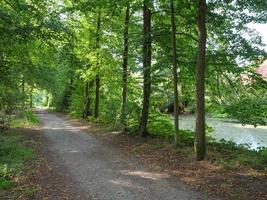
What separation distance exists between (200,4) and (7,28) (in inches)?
226

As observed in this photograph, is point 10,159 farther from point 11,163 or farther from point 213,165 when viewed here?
point 213,165

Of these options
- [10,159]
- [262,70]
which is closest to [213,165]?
[10,159]

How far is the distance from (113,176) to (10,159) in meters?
3.84

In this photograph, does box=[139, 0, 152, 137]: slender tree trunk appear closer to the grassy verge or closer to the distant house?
the distant house

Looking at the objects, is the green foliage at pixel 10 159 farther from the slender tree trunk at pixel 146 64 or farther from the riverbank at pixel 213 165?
the slender tree trunk at pixel 146 64

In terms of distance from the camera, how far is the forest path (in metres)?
8.38

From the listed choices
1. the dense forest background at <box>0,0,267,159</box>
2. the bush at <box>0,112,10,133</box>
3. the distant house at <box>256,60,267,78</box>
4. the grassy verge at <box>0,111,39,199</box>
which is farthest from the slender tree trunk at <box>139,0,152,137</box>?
the bush at <box>0,112,10,133</box>

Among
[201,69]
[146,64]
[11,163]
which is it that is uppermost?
[146,64]

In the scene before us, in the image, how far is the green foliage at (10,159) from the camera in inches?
373

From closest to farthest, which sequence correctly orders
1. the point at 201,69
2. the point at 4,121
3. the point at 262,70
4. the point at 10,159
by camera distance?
the point at 201,69 → the point at 10,159 → the point at 262,70 → the point at 4,121

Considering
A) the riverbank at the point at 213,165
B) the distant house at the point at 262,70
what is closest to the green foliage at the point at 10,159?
the riverbank at the point at 213,165

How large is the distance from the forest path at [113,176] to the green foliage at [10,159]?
4.04ft

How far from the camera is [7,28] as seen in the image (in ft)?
35.7

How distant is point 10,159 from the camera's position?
11.9 metres
